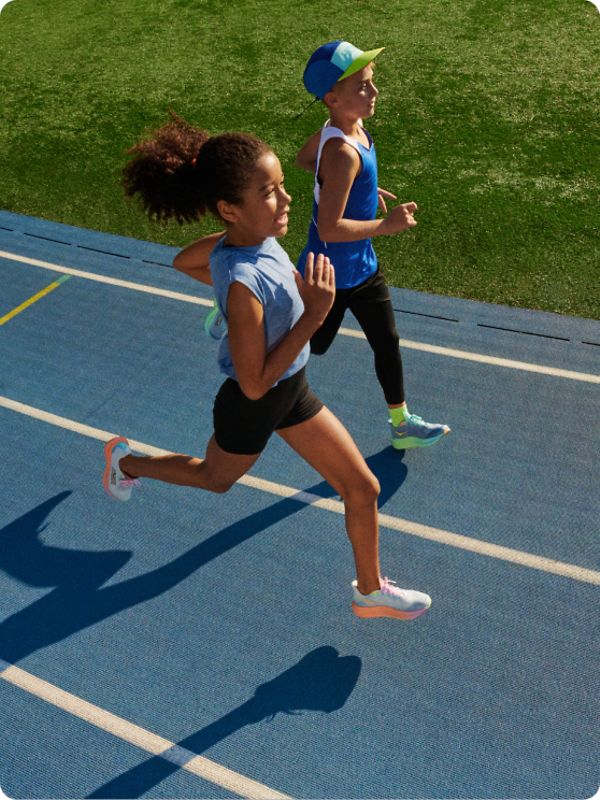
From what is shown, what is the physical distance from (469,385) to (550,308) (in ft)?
3.56

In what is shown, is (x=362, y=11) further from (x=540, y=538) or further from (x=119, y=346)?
(x=540, y=538)

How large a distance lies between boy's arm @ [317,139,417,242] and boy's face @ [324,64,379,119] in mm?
181

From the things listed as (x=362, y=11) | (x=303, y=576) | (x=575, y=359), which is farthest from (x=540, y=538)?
(x=362, y=11)

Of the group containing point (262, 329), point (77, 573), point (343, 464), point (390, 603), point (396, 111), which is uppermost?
point (262, 329)

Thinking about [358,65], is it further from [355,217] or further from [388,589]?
[388,589]

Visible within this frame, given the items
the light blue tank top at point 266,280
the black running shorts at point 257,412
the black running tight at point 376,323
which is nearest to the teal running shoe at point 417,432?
the black running tight at point 376,323

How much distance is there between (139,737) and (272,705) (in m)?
0.59

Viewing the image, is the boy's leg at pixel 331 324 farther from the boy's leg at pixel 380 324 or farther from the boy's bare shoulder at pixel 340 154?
the boy's bare shoulder at pixel 340 154

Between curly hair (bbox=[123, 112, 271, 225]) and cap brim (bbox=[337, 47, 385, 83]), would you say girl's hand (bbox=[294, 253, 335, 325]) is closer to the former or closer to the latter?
curly hair (bbox=[123, 112, 271, 225])

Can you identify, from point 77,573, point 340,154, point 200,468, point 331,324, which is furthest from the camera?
point 331,324

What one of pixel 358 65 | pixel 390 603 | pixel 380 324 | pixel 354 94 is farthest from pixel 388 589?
pixel 358 65

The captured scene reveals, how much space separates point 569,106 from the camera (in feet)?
27.1

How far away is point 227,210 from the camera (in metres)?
3.03

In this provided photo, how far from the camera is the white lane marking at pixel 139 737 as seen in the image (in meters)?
3.33
